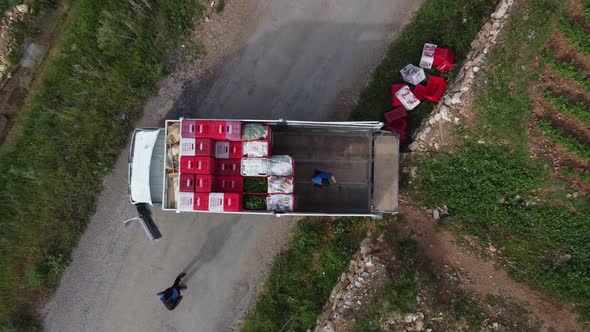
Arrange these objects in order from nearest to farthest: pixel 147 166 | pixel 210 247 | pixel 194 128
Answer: pixel 194 128, pixel 147 166, pixel 210 247

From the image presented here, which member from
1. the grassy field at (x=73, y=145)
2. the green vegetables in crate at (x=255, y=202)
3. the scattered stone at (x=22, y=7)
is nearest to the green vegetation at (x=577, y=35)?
the green vegetables in crate at (x=255, y=202)

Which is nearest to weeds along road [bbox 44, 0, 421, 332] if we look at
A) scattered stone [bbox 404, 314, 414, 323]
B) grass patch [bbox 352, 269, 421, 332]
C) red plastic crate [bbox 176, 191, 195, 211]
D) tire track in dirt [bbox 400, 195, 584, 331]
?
red plastic crate [bbox 176, 191, 195, 211]

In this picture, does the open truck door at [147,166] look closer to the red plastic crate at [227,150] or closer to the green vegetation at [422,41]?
the red plastic crate at [227,150]

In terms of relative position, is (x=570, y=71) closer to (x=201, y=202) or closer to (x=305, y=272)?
(x=305, y=272)

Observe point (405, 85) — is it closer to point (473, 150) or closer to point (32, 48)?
point (473, 150)

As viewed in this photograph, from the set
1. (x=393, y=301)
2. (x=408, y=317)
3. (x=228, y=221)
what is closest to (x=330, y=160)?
(x=228, y=221)

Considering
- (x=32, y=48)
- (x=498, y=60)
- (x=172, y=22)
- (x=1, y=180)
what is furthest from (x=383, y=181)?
(x=32, y=48)
